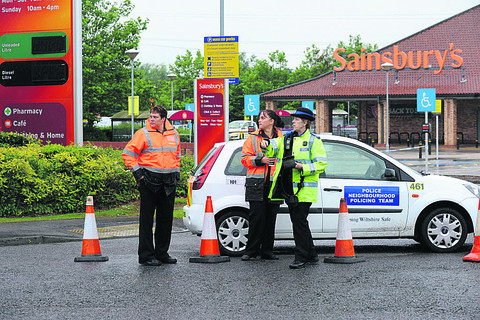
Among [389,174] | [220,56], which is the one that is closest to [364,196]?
[389,174]

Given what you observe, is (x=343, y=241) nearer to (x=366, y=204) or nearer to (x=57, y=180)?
(x=366, y=204)

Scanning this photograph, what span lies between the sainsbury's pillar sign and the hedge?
111 ft

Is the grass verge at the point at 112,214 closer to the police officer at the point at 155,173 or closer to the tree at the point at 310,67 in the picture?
the police officer at the point at 155,173

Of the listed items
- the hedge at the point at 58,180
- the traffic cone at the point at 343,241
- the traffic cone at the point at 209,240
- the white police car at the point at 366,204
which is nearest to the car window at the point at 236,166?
the white police car at the point at 366,204

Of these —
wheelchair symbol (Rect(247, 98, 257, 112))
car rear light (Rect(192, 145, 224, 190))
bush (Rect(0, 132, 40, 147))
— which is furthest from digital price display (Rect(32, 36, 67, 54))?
wheelchair symbol (Rect(247, 98, 257, 112))

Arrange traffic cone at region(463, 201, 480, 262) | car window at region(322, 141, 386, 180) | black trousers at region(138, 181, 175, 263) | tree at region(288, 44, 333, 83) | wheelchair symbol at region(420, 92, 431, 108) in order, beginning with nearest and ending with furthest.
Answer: traffic cone at region(463, 201, 480, 262) → black trousers at region(138, 181, 175, 263) → car window at region(322, 141, 386, 180) → wheelchair symbol at region(420, 92, 431, 108) → tree at region(288, 44, 333, 83)

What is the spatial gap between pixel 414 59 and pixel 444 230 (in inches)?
1600

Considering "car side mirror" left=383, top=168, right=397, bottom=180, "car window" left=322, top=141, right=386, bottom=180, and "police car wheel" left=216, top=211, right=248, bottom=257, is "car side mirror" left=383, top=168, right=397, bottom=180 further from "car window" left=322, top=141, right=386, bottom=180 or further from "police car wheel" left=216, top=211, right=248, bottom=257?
"police car wheel" left=216, top=211, right=248, bottom=257

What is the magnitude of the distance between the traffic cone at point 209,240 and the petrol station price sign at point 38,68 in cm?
878

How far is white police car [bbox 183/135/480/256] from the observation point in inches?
371

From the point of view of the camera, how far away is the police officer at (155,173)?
8516mm

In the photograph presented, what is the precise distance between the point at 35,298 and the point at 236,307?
6.34 feet

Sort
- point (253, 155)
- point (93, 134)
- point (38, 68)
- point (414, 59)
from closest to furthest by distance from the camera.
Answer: point (253, 155) < point (38, 68) < point (93, 134) < point (414, 59)

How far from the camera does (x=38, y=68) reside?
16766mm
